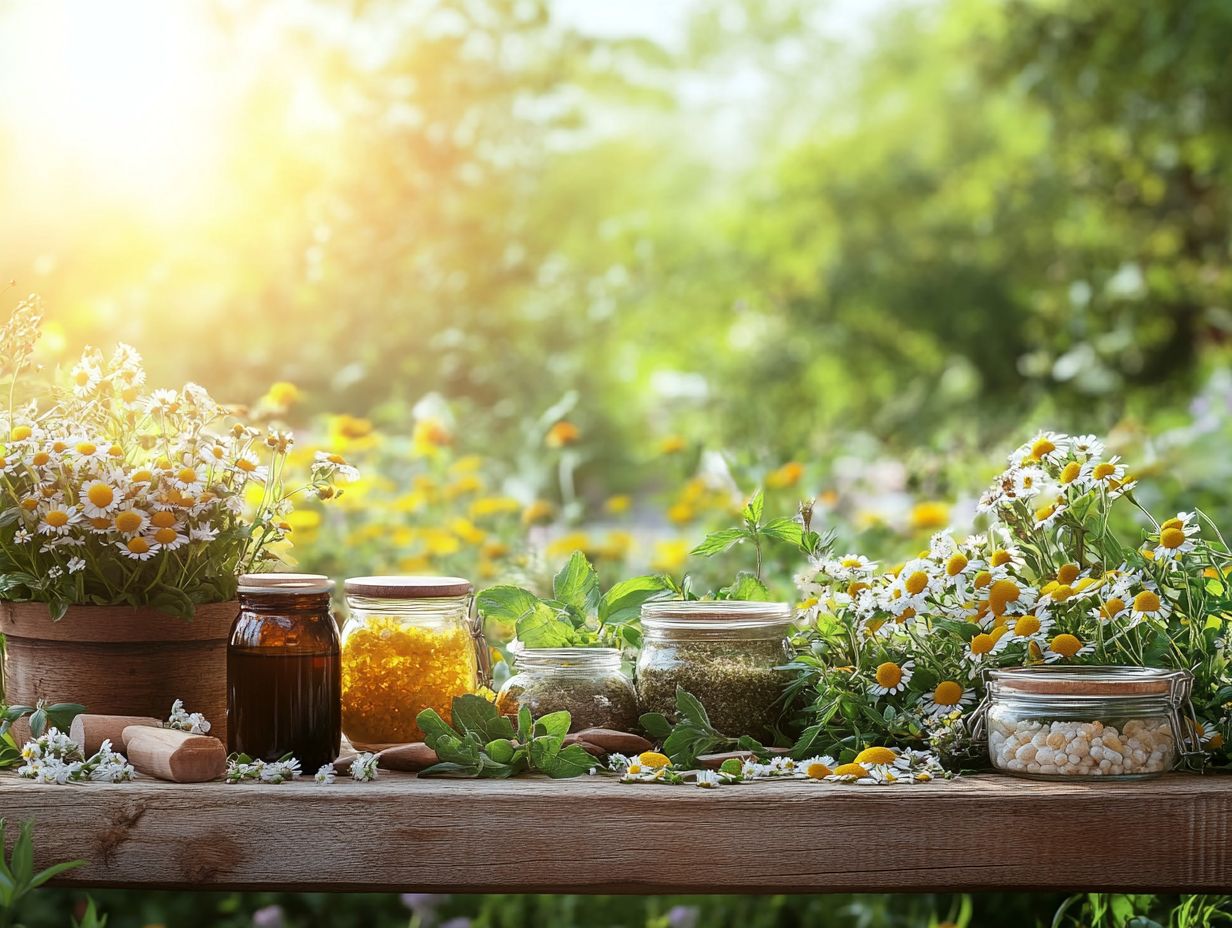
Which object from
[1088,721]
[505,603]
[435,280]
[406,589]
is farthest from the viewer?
[435,280]

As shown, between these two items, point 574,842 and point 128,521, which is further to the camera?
point 128,521

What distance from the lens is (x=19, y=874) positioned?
1.08 metres

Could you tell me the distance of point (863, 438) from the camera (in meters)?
3.99

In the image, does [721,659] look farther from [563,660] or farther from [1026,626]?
[1026,626]

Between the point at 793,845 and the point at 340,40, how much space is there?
271 centimetres

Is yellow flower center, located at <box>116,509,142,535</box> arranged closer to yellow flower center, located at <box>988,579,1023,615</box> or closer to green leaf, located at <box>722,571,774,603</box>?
green leaf, located at <box>722,571,774,603</box>

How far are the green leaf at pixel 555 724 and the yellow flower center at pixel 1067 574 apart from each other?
1.64 ft

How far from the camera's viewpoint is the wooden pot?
131 centimetres

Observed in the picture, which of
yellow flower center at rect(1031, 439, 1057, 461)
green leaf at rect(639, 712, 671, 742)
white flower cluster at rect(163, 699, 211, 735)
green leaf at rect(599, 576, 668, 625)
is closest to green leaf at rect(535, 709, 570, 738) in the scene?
green leaf at rect(639, 712, 671, 742)

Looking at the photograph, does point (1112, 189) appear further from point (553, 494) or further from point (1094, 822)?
point (1094, 822)

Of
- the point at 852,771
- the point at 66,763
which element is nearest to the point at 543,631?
the point at 852,771

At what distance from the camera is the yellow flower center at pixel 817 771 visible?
124 cm

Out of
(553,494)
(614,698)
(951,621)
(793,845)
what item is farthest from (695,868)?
(553,494)

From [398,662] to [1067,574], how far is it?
2.17 ft
